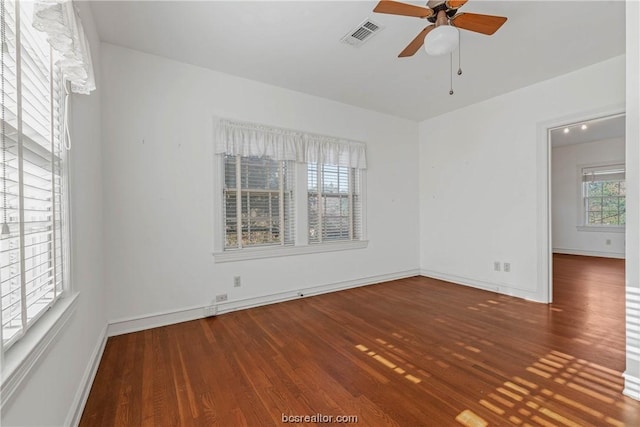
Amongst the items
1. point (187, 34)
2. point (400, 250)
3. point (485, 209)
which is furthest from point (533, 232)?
point (187, 34)

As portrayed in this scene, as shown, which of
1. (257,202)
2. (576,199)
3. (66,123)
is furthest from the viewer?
(576,199)

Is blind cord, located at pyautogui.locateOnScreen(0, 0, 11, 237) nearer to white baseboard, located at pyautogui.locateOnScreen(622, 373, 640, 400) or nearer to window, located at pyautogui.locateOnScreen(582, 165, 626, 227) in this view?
white baseboard, located at pyautogui.locateOnScreen(622, 373, 640, 400)

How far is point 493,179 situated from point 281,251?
338cm

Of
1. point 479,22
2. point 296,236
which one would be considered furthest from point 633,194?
Result: point 296,236

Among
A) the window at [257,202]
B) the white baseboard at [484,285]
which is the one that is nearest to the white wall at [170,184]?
the window at [257,202]

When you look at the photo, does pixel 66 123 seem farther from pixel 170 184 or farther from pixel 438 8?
pixel 438 8

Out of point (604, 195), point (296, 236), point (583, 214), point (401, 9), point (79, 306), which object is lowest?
point (79, 306)

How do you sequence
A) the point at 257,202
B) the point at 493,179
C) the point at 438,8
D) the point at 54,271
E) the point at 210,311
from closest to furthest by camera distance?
the point at 54,271 → the point at 438,8 → the point at 210,311 → the point at 257,202 → the point at 493,179

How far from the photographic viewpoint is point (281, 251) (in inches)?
150

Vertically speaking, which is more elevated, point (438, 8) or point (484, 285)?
point (438, 8)

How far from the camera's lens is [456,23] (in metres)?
2.13

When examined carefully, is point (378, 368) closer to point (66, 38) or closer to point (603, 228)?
point (66, 38)

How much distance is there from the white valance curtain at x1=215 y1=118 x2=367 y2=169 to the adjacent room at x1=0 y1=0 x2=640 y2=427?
3 cm

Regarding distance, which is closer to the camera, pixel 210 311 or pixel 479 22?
pixel 479 22
